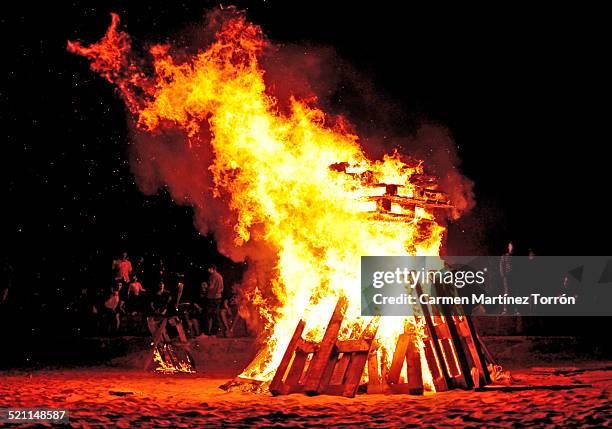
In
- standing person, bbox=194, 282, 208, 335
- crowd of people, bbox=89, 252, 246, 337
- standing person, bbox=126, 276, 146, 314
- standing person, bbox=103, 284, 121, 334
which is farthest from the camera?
standing person, bbox=126, 276, 146, 314

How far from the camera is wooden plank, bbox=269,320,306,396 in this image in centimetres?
1091

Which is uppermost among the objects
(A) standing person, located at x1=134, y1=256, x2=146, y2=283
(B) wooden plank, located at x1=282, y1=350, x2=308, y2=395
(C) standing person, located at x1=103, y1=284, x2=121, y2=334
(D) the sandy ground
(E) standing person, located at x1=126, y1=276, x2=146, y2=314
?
(A) standing person, located at x1=134, y1=256, x2=146, y2=283

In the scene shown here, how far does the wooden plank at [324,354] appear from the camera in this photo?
35.2 feet

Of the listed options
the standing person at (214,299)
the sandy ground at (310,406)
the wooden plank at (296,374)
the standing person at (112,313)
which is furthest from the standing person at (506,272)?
the standing person at (112,313)

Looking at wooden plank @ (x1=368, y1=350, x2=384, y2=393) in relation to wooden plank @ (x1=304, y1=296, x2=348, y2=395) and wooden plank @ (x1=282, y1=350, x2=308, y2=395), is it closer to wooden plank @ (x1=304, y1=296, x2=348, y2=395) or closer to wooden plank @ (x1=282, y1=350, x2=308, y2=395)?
wooden plank @ (x1=304, y1=296, x2=348, y2=395)

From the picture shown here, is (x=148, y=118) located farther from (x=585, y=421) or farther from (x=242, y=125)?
(x=585, y=421)

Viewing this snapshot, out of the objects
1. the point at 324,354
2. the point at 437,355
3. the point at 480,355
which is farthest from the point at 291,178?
the point at 480,355

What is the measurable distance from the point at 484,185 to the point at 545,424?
20.5 meters

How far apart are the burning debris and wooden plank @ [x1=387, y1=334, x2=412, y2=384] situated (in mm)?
16

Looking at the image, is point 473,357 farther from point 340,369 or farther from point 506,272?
point 506,272

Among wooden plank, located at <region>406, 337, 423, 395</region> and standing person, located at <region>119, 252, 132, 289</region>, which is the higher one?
standing person, located at <region>119, 252, 132, 289</region>

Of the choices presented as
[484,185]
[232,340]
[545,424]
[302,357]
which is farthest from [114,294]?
[484,185]

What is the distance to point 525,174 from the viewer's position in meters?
28.6

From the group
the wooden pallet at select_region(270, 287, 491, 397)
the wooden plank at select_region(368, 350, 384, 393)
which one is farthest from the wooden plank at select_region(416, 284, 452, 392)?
the wooden plank at select_region(368, 350, 384, 393)
